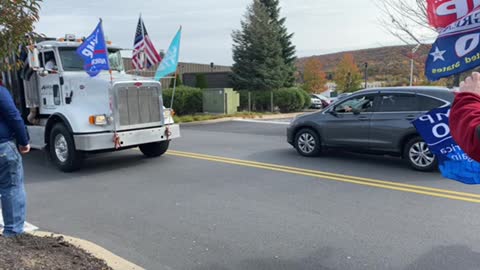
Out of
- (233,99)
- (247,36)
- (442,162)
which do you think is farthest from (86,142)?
(247,36)

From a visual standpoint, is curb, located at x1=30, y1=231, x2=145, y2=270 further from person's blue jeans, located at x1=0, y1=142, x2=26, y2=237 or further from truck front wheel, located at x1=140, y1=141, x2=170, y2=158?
truck front wheel, located at x1=140, y1=141, x2=170, y2=158

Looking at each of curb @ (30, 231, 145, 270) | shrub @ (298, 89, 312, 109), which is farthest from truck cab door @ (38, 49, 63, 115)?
shrub @ (298, 89, 312, 109)

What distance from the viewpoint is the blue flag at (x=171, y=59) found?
9.27 metres

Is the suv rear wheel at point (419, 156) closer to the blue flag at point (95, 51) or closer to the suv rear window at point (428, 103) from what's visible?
the suv rear window at point (428, 103)

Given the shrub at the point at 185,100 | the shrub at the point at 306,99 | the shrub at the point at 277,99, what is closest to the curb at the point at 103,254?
the shrub at the point at 185,100

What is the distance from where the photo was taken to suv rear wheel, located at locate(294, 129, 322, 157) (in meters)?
9.64

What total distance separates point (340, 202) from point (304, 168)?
2.44m

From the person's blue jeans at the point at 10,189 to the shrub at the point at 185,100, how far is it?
18935mm

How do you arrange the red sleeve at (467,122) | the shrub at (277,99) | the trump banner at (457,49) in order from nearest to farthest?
the red sleeve at (467,122)
the trump banner at (457,49)
the shrub at (277,99)

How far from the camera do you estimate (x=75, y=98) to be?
8578 mm

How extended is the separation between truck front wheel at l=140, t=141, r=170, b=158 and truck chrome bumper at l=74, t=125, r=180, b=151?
728mm

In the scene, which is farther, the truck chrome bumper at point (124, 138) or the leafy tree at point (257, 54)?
the leafy tree at point (257, 54)

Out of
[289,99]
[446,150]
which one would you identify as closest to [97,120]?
[446,150]

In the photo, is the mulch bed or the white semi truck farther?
the white semi truck
